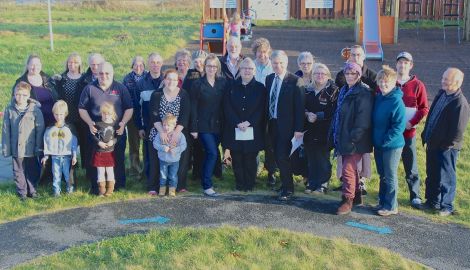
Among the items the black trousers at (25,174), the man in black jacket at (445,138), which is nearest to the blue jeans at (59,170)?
the black trousers at (25,174)

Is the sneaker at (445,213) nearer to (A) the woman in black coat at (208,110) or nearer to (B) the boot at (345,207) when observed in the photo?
(B) the boot at (345,207)

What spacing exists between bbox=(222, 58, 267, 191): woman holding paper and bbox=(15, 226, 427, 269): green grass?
1.49 meters

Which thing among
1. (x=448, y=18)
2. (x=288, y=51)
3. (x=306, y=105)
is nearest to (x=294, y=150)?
(x=306, y=105)

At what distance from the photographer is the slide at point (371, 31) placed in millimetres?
18656

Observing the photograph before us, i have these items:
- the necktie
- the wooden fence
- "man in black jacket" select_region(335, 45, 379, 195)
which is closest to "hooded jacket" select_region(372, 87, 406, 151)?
"man in black jacket" select_region(335, 45, 379, 195)

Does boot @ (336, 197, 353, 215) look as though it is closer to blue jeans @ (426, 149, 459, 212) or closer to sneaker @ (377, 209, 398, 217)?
sneaker @ (377, 209, 398, 217)

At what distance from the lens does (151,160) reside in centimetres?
739

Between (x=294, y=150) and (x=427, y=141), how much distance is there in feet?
5.25

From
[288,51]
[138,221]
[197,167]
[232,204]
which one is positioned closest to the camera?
[138,221]

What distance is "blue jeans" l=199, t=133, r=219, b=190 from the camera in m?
7.39

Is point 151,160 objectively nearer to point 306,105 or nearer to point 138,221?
point 138,221

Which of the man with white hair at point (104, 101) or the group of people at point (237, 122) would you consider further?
the man with white hair at point (104, 101)

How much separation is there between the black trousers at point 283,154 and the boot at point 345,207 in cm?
78

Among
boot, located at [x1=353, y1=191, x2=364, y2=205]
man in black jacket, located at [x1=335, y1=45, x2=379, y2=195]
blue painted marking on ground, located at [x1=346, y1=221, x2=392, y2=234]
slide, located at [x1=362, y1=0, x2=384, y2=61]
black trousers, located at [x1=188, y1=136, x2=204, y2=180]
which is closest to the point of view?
blue painted marking on ground, located at [x1=346, y1=221, x2=392, y2=234]
